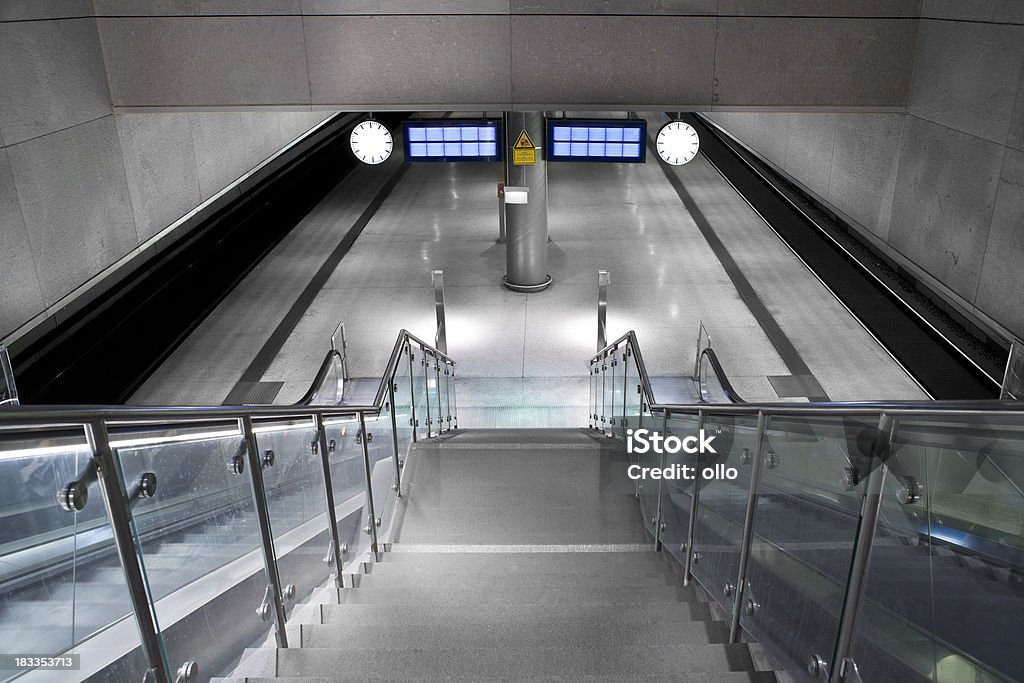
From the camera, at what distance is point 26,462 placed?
137 centimetres

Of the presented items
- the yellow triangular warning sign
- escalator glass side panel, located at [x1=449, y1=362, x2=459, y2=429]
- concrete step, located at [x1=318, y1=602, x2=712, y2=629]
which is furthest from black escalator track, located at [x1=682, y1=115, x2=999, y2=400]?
escalator glass side panel, located at [x1=449, y1=362, x2=459, y2=429]

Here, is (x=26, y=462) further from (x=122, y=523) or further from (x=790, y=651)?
(x=790, y=651)

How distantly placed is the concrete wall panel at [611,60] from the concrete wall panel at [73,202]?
366cm

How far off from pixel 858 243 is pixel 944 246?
221cm

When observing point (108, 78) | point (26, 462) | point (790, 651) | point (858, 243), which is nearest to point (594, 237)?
point (858, 243)

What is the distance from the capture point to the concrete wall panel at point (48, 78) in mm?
5418

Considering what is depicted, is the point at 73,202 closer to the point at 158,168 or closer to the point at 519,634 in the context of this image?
the point at 158,168

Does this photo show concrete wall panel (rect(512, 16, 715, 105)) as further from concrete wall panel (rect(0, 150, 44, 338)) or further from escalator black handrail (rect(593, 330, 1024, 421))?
escalator black handrail (rect(593, 330, 1024, 421))

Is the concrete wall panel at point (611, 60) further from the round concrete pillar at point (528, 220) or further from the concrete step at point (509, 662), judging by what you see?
the concrete step at point (509, 662)

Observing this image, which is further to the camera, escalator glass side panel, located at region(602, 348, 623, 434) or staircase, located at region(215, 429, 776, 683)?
escalator glass side panel, located at region(602, 348, 623, 434)

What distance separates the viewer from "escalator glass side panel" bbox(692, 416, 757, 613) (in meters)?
2.79

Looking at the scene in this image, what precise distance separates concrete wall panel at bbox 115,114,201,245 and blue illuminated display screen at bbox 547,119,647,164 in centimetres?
389

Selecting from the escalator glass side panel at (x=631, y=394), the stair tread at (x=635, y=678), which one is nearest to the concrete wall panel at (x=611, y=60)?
the escalator glass side panel at (x=631, y=394)

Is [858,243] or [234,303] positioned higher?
[858,243]
